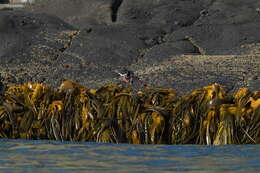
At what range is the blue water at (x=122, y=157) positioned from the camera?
671cm

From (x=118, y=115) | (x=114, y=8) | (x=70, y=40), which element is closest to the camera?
(x=118, y=115)

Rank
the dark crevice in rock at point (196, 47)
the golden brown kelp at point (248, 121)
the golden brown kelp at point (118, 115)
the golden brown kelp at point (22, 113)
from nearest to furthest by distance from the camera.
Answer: the golden brown kelp at point (248, 121)
the golden brown kelp at point (118, 115)
the golden brown kelp at point (22, 113)
the dark crevice in rock at point (196, 47)

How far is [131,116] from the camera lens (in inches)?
371

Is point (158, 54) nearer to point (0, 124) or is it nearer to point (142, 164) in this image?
point (0, 124)

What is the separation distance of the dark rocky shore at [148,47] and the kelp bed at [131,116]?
Result: 369 cm

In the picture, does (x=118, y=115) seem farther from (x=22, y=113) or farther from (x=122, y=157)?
(x=122, y=157)

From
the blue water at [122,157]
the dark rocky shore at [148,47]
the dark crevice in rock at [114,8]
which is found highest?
the dark crevice in rock at [114,8]

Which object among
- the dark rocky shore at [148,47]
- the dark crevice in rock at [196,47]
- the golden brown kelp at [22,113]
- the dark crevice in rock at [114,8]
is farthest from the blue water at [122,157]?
the dark crevice in rock at [114,8]

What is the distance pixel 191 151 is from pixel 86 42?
8739 millimetres

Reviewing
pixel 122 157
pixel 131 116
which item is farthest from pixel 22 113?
pixel 122 157

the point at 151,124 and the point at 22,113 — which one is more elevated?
the point at 22,113

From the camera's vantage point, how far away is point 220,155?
7.70 metres

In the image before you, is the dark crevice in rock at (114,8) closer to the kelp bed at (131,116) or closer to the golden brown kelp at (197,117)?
the kelp bed at (131,116)

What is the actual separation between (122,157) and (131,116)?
6.39 feet
